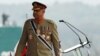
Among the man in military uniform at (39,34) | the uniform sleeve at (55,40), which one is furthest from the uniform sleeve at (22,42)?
the uniform sleeve at (55,40)

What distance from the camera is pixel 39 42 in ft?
45.6

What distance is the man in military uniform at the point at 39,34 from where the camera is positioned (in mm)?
13852

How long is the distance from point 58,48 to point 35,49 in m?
0.54

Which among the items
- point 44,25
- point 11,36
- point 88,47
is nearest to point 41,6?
point 44,25

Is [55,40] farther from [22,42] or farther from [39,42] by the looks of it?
[22,42]

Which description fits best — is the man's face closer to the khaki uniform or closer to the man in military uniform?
the man in military uniform

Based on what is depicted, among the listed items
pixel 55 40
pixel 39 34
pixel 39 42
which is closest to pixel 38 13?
pixel 39 34

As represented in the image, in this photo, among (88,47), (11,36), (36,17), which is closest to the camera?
(36,17)

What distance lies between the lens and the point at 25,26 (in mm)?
13953

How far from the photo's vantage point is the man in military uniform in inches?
545

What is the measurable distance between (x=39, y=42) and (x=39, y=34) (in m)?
0.18

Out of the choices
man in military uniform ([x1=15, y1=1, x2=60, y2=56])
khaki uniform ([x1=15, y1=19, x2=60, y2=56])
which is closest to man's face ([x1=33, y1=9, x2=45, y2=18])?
man in military uniform ([x1=15, y1=1, x2=60, y2=56])

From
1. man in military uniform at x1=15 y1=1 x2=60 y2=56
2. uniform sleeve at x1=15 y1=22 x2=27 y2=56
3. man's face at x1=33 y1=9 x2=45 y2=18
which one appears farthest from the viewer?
uniform sleeve at x1=15 y1=22 x2=27 y2=56

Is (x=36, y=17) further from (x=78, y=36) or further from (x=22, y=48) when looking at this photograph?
(x=78, y=36)
